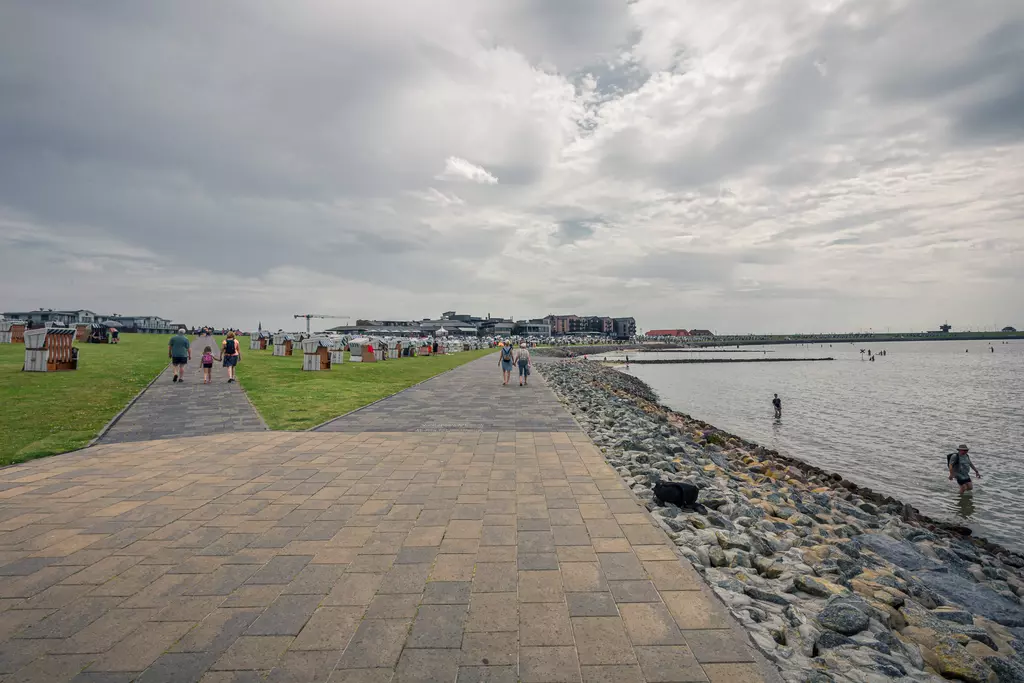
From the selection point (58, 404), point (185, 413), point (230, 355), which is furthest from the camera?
point (230, 355)

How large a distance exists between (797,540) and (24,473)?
1033 centimetres

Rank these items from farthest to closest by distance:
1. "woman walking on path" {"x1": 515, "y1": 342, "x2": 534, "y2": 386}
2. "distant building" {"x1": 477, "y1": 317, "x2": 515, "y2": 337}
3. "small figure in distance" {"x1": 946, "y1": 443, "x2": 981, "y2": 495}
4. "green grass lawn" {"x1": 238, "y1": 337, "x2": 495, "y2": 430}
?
"distant building" {"x1": 477, "y1": 317, "x2": 515, "y2": 337} < "woman walking on path" {"x1": 515, "y1": 342, "x2": 534, "y2": 386} < "green grass lawn" {"x1": 238, "y1": 337, "x2": 495, "y2": 430} < "small figure in distance" {"x1": 946, "y1": 443, "x2": 981, "y2": 495}

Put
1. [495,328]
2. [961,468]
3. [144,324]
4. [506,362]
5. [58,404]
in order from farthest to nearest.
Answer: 1. [495,328]
2. [144,324]
3. [506,362]
4. [58,404]
5. [961,468]

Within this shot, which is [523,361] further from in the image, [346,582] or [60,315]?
[60,315]

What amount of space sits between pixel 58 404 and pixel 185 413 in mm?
3374

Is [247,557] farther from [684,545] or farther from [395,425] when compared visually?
[395,425]

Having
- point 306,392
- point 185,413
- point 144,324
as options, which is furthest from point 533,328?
point 185,413

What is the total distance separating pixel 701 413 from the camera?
24109 mm

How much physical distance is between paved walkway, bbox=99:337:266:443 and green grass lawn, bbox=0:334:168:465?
0.45 metres

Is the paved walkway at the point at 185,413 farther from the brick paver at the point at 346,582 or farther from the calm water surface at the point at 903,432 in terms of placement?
the calm water surface at the point at 903,432

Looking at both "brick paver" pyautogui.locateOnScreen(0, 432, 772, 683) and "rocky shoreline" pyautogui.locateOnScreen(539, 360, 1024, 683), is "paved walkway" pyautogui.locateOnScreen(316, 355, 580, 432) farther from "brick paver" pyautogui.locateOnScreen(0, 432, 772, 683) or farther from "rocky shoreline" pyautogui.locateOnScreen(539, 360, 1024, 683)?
"brick paver" pyautogui.locateOnScreen(0, 432, 772, 683)

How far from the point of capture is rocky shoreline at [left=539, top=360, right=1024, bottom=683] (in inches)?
129

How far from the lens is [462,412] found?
12516 mm


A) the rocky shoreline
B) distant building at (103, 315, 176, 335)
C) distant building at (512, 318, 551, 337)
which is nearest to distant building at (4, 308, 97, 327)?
distant building at (103, 315, 176, 335)
